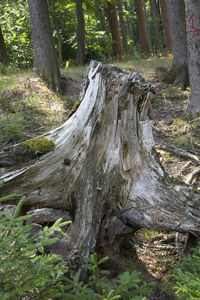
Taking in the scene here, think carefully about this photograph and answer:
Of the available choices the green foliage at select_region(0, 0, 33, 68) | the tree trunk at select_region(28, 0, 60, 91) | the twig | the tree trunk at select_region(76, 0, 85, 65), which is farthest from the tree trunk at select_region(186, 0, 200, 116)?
the green foliage at select_region(0, 0, 33, 68)

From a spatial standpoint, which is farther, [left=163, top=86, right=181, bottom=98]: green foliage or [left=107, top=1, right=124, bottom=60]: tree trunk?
[left=107, top=1, right=124, bottom=60]: tree trunk

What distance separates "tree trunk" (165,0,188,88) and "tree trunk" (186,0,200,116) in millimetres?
2903

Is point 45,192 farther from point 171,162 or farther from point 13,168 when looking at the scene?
point 171,162

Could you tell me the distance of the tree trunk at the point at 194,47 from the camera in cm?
705

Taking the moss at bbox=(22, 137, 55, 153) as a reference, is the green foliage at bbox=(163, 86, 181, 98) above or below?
above

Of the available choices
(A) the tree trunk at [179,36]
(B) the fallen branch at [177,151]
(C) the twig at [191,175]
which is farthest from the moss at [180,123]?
(A) the tree trunk at [179,36]

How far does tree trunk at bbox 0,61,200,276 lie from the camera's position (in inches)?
121

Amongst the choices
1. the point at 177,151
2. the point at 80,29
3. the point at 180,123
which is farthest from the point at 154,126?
the point at 80,29

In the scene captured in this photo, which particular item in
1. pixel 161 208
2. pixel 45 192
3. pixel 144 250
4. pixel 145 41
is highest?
pixel 145 41

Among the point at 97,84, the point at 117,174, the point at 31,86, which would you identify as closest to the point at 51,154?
the point at 117,174

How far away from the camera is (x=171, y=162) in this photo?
558cm

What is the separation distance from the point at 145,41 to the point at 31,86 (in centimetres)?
1237

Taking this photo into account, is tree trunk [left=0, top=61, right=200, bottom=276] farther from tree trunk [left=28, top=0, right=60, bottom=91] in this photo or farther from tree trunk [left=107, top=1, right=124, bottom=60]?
tree trunk [left=107, top=1, right=124, bottom=60]

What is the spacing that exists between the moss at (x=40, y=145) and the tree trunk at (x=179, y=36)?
831 cm
